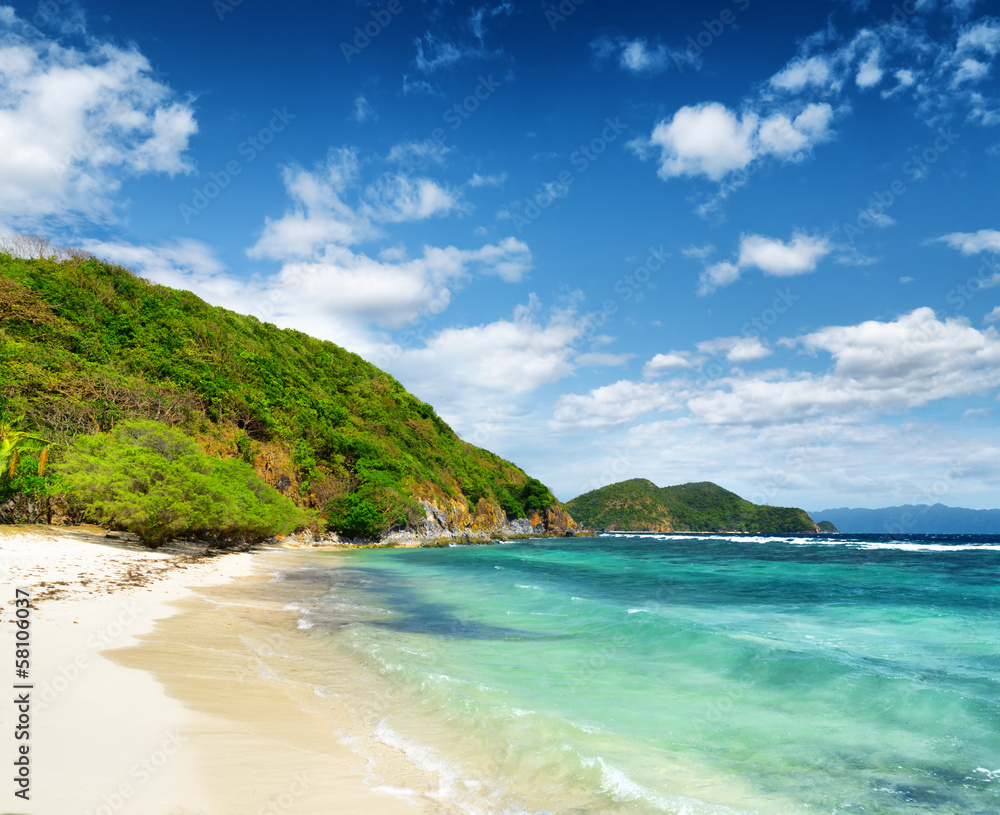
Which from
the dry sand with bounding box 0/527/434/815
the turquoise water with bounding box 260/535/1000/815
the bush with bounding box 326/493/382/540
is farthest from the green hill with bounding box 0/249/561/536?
the turquoise water with bounding box 260/535/1000/815

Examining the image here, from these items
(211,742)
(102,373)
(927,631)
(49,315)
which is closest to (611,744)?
(211,742)

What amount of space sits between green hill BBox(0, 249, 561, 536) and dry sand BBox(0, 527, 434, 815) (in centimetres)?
2084

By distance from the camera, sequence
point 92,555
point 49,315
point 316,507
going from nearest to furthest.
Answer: point 92,555
point 49,315
point 316,507

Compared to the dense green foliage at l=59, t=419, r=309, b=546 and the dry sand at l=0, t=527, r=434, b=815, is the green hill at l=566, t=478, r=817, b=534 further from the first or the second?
the dry sand at l=0, t=527, r=434, b=815

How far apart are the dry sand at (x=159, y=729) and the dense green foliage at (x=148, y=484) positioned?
1195cm

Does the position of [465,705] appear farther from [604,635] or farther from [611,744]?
[604,635]

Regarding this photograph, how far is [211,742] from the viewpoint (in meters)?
5.55

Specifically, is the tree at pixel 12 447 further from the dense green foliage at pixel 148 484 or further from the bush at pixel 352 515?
the bush at pixel 352 515

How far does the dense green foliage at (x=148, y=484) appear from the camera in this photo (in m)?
21.9

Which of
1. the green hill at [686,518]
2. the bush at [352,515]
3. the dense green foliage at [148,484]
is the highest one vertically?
the dense green foliage at [148,484]

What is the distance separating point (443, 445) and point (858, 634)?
Answer: 85.4m

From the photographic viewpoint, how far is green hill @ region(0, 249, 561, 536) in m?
32.9

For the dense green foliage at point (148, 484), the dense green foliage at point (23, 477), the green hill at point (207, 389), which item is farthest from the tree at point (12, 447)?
the green hill at point (207, 389)

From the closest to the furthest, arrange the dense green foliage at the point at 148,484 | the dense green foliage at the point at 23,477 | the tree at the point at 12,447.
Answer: the tree at the point at 12,447, the dense green foliage at the point at 23,477, the dense green foliage at the point at 148,484
